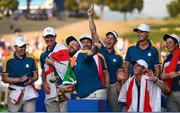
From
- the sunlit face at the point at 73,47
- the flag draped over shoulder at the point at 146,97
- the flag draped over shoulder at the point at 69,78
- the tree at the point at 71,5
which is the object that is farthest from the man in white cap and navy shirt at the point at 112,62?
the tree at the point at 71,5

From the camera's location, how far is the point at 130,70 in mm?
7711

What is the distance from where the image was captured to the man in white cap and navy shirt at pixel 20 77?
8117 mm

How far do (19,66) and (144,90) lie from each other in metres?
2.00

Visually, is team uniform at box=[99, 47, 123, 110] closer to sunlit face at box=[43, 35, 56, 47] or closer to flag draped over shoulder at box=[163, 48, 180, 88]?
sunlit face at box=[43, 35, 56, 47]

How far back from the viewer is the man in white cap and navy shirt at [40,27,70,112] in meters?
8.02

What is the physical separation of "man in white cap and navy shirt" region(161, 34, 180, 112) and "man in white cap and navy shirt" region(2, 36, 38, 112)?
1775 mm

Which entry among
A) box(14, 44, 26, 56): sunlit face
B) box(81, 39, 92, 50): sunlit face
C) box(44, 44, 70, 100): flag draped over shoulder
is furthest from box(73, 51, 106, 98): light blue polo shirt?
box(14, 44, 26, 56): sunlit face

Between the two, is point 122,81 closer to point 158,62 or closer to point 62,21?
point 158,62

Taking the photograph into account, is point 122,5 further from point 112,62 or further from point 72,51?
point 72,51

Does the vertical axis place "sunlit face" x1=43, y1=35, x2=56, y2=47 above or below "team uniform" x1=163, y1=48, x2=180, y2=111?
above

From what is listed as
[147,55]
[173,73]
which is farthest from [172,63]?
[147,55]

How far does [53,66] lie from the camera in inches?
317

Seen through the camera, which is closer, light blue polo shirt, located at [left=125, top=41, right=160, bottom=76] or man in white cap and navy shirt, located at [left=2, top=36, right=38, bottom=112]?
light blue polo shirt, located at [left=125, top=41, right=160, bottom=76]

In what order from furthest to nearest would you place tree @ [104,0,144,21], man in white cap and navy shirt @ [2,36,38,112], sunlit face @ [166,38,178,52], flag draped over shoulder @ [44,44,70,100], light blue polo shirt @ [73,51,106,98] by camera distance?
tree @ [104,0,144,21] < man in white cap and navy shirt @ [2,36,38,112] < flag draped over shoulder @ [44,44,70,100] < sunlit face @ [166,38,178,52] < light blue polo shirt @ [73,51,106,98]
